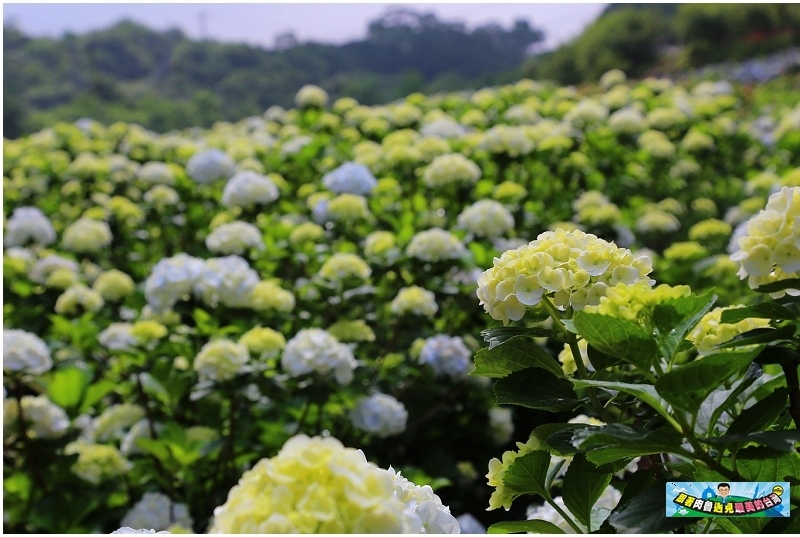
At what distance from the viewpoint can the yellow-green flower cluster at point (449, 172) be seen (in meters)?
2.77

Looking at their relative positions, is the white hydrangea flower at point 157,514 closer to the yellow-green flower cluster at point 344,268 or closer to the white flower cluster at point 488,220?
the yellow-green flower cluster at point 344,268

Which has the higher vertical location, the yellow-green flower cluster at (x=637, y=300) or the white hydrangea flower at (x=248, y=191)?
the yellow-green flower cluster at (x=637, y=300)

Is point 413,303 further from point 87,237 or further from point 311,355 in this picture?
point 87,237

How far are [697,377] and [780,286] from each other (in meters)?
0.17

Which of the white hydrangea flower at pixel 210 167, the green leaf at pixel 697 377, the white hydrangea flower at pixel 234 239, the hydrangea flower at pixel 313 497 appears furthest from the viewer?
the white hydrangea flower at pixel 210 167

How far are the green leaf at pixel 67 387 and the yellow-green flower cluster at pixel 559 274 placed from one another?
175cm

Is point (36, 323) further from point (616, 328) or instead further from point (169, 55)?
point (169, 55)

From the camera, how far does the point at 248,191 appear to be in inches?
112

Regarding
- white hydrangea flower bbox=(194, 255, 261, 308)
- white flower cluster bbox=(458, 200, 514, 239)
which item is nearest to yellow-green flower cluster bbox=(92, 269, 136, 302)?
white hydrangea flower bbox=(194, 255, 261, 308)

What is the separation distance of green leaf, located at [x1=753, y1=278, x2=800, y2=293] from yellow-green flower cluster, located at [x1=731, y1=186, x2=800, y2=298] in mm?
10

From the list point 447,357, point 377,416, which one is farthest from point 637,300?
point 447,357

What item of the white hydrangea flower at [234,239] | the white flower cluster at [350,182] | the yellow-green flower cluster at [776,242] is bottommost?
the white hydrangea flower at [234,239]

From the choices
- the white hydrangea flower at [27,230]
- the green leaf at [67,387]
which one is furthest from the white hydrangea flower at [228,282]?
the white hydrangea flower at [27,230]

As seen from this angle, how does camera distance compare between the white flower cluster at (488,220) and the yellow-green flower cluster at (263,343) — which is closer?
the yellow-green flower cluster at (263,343)
